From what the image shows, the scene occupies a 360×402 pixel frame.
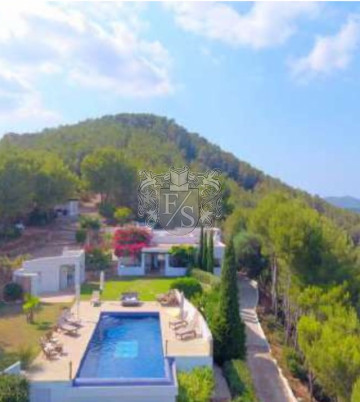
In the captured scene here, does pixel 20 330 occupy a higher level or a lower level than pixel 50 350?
lower

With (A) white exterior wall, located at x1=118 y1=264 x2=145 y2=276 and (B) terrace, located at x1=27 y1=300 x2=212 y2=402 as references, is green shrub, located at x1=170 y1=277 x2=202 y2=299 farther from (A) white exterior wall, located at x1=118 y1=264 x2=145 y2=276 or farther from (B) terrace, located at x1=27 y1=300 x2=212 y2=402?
(A) white exterior wall, located at x1=118 y1=264 x2=145 y2=276

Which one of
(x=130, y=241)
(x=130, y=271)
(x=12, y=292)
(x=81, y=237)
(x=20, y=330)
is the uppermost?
(x=130, y=241)

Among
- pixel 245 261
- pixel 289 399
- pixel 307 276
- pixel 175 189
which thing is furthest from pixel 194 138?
pixel 289 399

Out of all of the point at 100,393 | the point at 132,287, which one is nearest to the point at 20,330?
the point at 100,393

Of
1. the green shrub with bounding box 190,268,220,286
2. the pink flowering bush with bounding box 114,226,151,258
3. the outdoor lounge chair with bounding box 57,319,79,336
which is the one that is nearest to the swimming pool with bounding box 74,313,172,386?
the outdoor lounge chair with bounding box 57,319,79,336

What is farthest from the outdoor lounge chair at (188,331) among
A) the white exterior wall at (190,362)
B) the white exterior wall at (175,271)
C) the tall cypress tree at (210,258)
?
the white exterior wall at (175,271)

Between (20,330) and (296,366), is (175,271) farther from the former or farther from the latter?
(20,330)

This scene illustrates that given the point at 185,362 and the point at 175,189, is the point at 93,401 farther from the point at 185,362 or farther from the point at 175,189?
the point at 175,189
